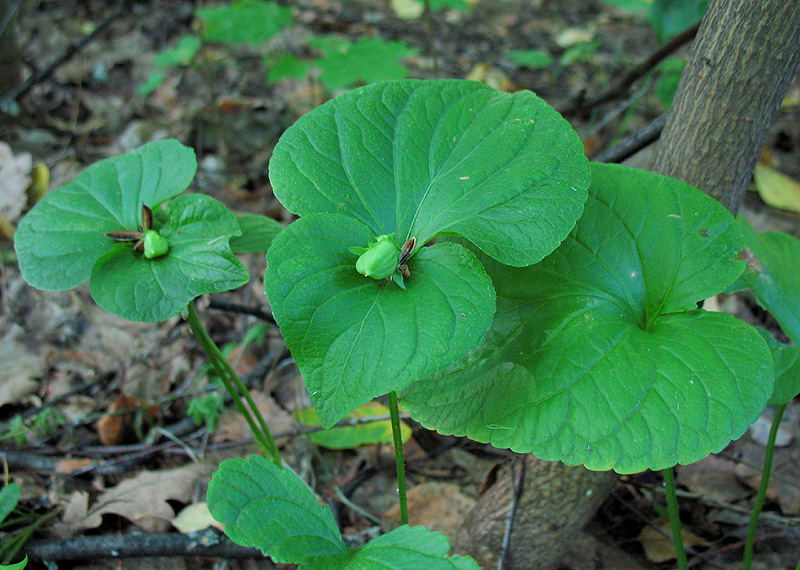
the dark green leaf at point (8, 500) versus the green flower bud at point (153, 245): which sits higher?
the green flower bud at point (153, 245)

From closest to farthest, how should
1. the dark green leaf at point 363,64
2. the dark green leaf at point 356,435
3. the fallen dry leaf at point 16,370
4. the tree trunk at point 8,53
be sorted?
the dark green leaf at point 356,435, the fallen dry leaf at point 16,370, the dark green leaf at point 363,64, the tree trunk at point 8,53

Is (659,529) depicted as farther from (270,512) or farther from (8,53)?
(8,53)

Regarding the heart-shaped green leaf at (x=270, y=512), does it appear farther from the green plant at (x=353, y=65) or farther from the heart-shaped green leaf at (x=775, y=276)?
the green plant at (x=353, y=65)

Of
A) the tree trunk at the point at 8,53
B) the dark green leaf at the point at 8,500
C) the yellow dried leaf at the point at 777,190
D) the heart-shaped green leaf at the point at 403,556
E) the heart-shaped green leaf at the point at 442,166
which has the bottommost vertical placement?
the dark green leaf at the point at 8,500

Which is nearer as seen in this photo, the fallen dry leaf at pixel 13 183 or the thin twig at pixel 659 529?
the thin twig at pixel 659 529

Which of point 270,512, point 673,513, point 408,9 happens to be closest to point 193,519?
point 270,512

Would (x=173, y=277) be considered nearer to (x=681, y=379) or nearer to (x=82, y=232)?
Answer: (x=82, y=232)

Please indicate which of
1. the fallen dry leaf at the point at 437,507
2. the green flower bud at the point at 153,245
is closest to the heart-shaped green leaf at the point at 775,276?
the fallen dry leaf at the point at 437,507

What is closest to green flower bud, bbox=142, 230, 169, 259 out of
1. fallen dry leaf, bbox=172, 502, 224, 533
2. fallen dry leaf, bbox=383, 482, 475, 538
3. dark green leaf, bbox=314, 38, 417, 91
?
fallen dry leaf, bbox=172, 502, 224, 533
